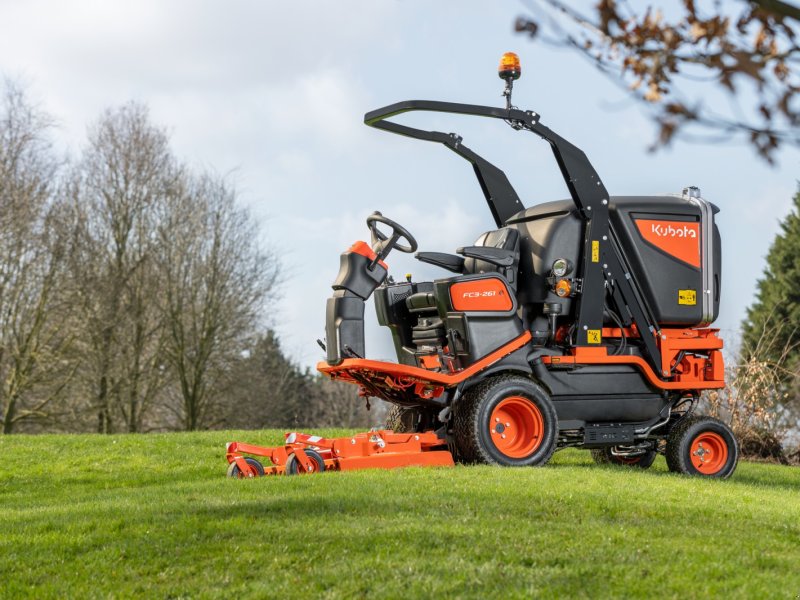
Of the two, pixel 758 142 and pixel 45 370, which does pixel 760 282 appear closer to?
pixel 45 370

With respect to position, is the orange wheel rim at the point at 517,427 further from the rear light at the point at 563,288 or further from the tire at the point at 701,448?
the tire at the point at 701,448

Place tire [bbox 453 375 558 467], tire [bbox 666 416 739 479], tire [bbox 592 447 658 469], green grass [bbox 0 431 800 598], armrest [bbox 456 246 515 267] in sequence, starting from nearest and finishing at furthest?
green grass [bbox 0 431 800 598] < tire [bbox 453 375 558 467] < armrest [bbox 456 246 515 267] < tire [bbox 666 416 739 479] < tire [bbox 592 447 658 469]

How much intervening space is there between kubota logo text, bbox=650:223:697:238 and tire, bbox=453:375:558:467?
2.25 m

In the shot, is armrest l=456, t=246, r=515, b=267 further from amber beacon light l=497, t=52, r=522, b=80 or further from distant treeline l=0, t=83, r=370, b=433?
distant treeline l=0, t=83, r=370, b=433

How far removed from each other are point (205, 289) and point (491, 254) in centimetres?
2149

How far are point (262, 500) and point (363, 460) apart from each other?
207 centimetres

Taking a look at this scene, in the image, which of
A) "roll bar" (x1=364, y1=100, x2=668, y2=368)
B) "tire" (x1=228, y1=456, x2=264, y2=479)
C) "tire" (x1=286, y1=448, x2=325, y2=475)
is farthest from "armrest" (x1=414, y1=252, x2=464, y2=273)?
"tire" (x1=228, y1=456, x2=264, y2=479)

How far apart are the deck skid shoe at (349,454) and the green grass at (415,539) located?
0.61 metres

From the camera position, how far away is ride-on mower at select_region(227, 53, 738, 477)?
963cm

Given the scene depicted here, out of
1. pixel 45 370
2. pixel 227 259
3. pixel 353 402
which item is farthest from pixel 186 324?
pixel 353 402

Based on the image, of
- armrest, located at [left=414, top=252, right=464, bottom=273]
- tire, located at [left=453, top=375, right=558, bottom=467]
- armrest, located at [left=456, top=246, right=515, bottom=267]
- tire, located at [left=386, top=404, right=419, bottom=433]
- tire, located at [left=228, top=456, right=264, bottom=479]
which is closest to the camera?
tire, located at [left=453, top=375, right=558, bottom=467]

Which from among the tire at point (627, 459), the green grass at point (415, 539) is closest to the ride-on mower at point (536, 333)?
the tire at point (627, 459)

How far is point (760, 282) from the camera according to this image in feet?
118

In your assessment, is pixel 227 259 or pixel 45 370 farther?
pixel 227 259
